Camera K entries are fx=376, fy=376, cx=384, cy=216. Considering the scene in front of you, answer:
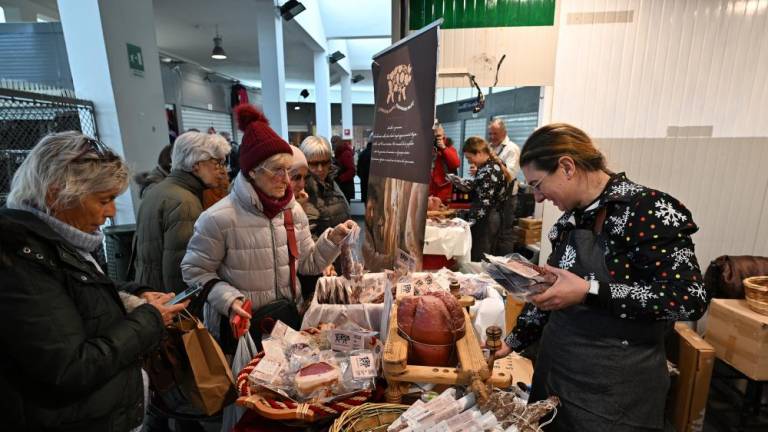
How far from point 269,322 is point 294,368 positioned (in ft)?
1.34

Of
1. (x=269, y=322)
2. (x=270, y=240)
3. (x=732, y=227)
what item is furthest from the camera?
(x=732, y=227)

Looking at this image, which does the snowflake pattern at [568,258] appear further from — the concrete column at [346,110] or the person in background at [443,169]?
the concrete column at [346,110]

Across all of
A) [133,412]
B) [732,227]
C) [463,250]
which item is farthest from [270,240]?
[732,227]

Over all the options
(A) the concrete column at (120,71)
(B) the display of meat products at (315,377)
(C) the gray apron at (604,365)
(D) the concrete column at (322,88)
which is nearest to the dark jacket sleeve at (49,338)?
(B) the display of meat products at (315,377)

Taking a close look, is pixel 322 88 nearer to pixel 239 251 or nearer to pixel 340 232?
pixel 340 232

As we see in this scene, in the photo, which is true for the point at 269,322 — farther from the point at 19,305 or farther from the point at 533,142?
the point at 533,142

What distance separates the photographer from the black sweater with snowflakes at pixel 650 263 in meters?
1.01

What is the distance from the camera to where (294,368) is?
1199mm

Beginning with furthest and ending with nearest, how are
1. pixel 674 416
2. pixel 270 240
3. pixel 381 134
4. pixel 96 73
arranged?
pixel 96 73 → pixel 674 416 → pixel 381 134 → pixel 270 240

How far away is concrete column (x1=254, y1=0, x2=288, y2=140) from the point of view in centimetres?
556

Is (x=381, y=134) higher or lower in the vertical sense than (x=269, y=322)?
higher

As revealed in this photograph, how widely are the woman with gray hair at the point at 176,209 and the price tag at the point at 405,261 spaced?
3.98 ft

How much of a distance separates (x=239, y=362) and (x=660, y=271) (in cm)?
139

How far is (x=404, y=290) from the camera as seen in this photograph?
1.38m
